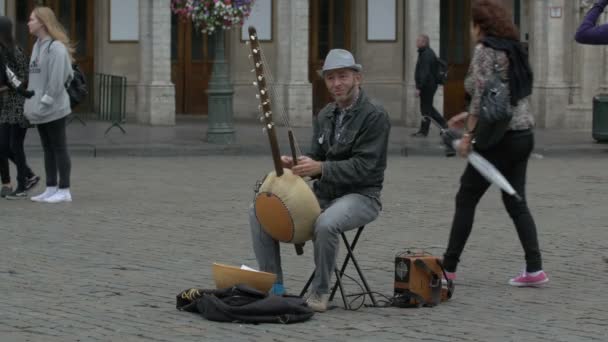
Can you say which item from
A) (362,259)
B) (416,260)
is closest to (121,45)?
(362,259)

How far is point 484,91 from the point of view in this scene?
8.59 meters

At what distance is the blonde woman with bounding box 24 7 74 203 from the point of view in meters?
13.4

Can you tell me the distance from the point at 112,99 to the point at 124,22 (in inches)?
151

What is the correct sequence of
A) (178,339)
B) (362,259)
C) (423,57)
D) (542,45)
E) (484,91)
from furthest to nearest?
(542,45) < (423,57) < (362,259) < (484,91) < (178,339)

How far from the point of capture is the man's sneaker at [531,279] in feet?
29.3

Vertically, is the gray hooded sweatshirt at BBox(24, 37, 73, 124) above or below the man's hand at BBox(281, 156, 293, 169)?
above

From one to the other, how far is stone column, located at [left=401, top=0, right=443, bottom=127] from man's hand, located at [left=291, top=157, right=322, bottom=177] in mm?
18584

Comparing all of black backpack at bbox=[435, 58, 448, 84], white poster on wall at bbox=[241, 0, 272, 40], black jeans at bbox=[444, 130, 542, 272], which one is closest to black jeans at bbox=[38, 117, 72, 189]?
black jeans at bbox=[444, 130, 542, 272]

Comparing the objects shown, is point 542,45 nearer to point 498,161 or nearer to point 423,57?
point 423,57

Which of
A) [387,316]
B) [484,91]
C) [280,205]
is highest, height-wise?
[484,91]

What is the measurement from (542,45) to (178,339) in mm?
20851

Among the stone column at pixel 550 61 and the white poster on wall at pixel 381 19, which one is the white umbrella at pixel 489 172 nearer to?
the stone column at pixel 550 61

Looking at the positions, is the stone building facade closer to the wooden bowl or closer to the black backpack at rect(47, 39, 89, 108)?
the black backpack at rect(47, 39, 89, 108)

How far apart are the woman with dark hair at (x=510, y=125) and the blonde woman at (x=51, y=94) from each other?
18.3ft
